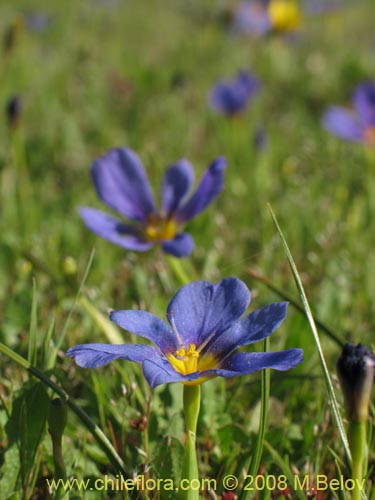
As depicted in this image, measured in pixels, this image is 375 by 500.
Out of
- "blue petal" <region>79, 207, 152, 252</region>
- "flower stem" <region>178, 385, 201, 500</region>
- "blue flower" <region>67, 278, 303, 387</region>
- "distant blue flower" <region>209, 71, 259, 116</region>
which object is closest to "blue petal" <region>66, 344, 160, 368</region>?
"blue flower" <region>67, 278, 303, 387</region>

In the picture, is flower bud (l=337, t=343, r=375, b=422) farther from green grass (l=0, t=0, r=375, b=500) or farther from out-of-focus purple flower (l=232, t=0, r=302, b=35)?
out-of-focus purple flower (l=232, t=0, r=302, b=35)

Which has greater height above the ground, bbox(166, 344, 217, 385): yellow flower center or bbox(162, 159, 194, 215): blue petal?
bbox(162, 159, 194, 215): blue petal

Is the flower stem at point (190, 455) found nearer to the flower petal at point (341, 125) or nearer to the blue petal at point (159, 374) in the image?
the blue petal at point (159, 374)

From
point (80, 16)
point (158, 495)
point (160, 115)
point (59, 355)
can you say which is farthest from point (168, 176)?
point (80, 16)

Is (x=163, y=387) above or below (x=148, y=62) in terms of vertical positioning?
below

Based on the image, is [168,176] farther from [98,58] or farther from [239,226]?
[98,58]

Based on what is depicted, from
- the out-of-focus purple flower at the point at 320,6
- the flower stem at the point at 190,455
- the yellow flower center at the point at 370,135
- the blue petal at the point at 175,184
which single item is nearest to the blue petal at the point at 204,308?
the flower stem at the point at 190,455

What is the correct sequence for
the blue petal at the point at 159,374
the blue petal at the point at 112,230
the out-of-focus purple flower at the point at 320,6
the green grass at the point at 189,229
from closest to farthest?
the blue petal at the point at 159,374 < the green grass at the point at 189,229 < the blue petal at the point at 112,230 < the out-of-focus purple flower at the point at 320,6
